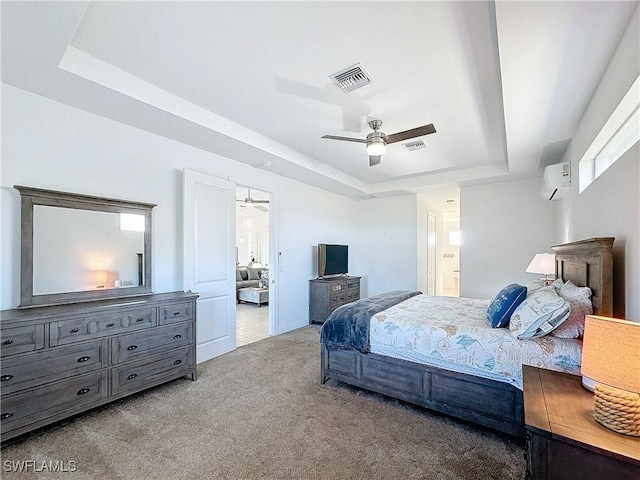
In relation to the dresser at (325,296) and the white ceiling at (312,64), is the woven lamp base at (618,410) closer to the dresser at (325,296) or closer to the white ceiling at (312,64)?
the white ceiling at (312,64)

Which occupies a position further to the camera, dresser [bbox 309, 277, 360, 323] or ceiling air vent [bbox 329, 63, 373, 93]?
dresser [bbox 309, 277, 360, 323]

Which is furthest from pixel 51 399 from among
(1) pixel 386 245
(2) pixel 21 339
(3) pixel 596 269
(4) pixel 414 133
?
(1) pixel 386 245

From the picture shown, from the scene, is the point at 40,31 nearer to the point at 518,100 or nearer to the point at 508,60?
the point at 508,60

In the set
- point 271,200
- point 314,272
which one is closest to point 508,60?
point 271,200

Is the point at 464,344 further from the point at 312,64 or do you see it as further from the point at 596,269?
the point at 312,64

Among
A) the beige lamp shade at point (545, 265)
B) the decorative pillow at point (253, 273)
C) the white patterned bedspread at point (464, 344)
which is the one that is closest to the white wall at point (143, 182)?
the white patterned bedspread at point (464, 344)

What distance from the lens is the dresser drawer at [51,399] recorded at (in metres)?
2.02

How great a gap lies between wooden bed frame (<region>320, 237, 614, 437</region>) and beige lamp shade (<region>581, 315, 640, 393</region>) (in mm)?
953

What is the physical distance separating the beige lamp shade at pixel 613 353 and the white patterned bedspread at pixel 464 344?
94 cm

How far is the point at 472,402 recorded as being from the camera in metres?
2.28

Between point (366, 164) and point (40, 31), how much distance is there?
4.01m

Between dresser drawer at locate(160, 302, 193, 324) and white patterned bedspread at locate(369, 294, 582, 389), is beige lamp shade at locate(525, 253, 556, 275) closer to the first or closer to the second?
white patterned bedspread at locate(369, 294, 582, 389)

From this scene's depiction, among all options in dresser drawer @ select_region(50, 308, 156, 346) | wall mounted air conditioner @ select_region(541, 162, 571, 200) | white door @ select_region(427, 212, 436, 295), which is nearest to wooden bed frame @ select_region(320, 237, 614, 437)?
wall mounted air conditioner @ select_region(541, 162, 571, 200)

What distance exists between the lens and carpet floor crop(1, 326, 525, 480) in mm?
1855
